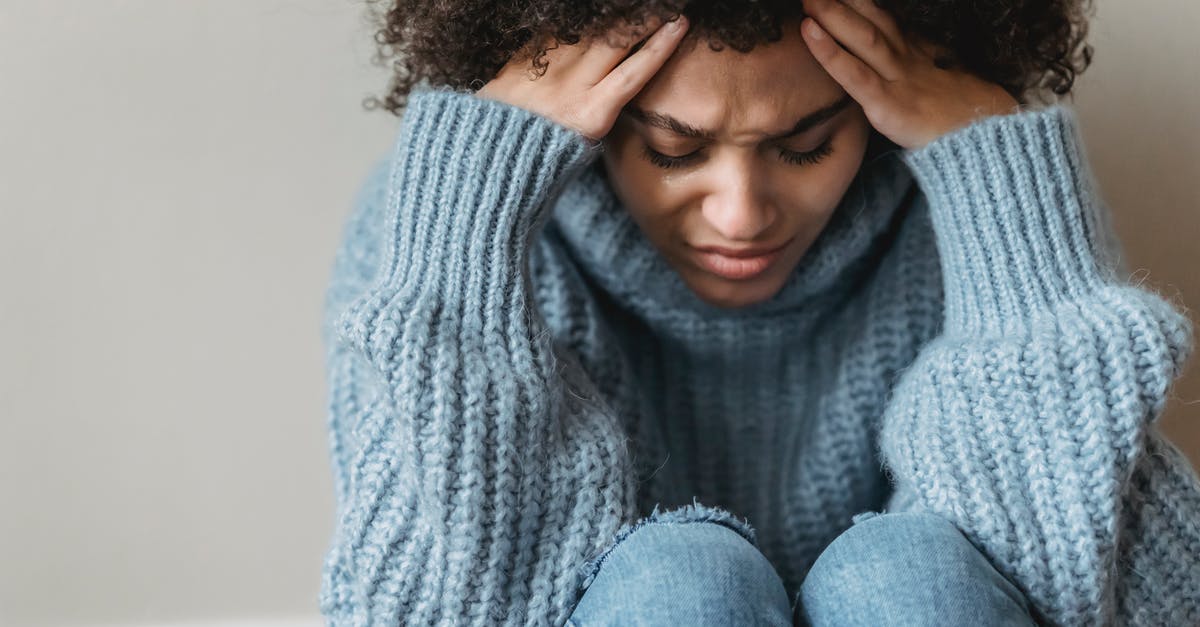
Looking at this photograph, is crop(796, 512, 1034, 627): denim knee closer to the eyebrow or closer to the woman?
the woman

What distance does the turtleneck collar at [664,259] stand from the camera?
1.11m

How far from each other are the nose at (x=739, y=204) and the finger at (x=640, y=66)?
102 millimetres

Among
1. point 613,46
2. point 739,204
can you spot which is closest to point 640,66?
point 613,46

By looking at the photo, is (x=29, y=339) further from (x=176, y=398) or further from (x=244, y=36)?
(x=244, y=36)

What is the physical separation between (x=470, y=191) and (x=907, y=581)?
1.51ft

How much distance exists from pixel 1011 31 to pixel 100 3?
0.87 m

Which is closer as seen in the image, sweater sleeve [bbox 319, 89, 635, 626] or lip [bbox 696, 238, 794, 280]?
sweater sleeve [bbox 319, 89, 635, 626]

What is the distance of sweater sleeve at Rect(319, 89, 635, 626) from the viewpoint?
3.09ft

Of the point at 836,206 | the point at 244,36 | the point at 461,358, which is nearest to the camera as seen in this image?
the point at 461,358

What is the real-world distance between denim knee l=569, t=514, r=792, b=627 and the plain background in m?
0.57

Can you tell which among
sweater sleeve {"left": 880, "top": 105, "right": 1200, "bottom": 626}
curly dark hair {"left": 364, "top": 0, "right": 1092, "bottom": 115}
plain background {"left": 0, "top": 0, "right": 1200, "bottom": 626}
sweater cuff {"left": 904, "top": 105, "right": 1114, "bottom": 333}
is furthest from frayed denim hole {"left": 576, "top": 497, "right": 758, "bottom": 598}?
plain background {"left": 0, "top": 0, "right": 1200, "bottom": 626}

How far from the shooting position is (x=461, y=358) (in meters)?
0.96

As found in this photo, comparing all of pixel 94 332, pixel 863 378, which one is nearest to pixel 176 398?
pixel 94 332

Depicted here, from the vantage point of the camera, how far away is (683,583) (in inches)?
33.9
